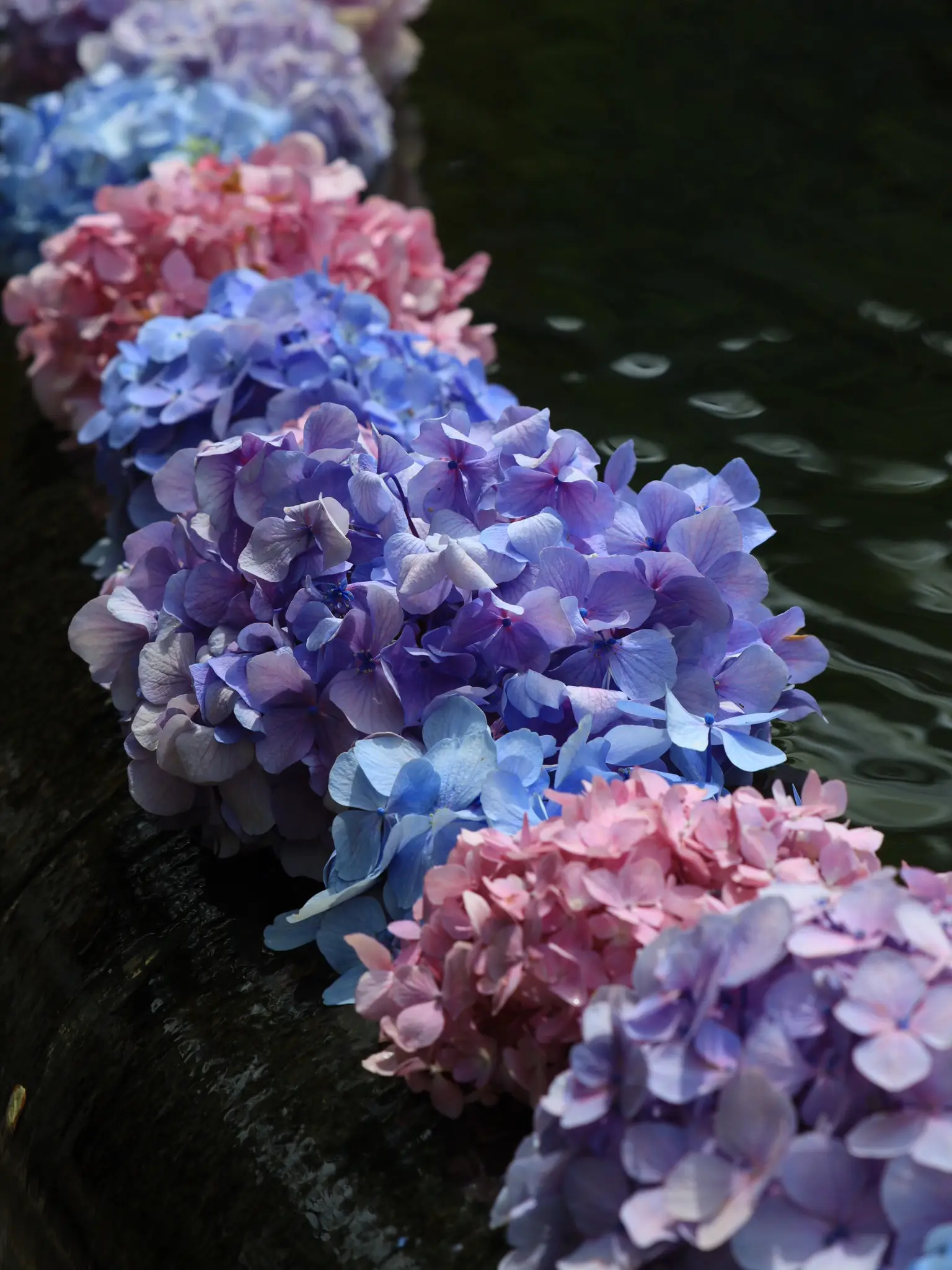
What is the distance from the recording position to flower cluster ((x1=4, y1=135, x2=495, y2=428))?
2.16 meters

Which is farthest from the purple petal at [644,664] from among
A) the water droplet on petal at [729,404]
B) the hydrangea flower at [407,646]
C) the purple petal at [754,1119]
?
the water droplet on petal at [729,404]

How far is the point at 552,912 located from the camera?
3.34 ft

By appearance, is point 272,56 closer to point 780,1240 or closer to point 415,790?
point 415,790

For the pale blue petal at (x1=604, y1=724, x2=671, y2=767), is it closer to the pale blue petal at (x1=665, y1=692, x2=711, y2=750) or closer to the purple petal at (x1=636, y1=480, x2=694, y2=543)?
the pale blue petal at (x1=665, y1=692, x2=711, y2=750)

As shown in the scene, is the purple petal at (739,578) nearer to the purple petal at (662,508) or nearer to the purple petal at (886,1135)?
the purple petal at (662,508)

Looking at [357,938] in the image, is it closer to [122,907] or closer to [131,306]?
[122,907]

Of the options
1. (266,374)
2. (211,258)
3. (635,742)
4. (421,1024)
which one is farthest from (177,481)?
(211,258)

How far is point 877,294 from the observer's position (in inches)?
97.0

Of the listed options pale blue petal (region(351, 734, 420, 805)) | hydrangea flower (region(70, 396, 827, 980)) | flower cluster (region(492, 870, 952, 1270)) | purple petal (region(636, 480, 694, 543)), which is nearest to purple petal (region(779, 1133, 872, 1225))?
flower cluster (region(492, 870, 952, 1270))

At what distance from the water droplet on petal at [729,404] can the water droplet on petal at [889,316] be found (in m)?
0.33

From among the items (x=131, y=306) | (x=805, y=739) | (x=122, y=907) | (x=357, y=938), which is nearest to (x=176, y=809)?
(x=122, y=907)

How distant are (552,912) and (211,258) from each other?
1427 mm

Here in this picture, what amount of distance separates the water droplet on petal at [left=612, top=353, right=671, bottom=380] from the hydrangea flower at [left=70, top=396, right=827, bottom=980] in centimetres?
94

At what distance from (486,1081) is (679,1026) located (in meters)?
0.23
